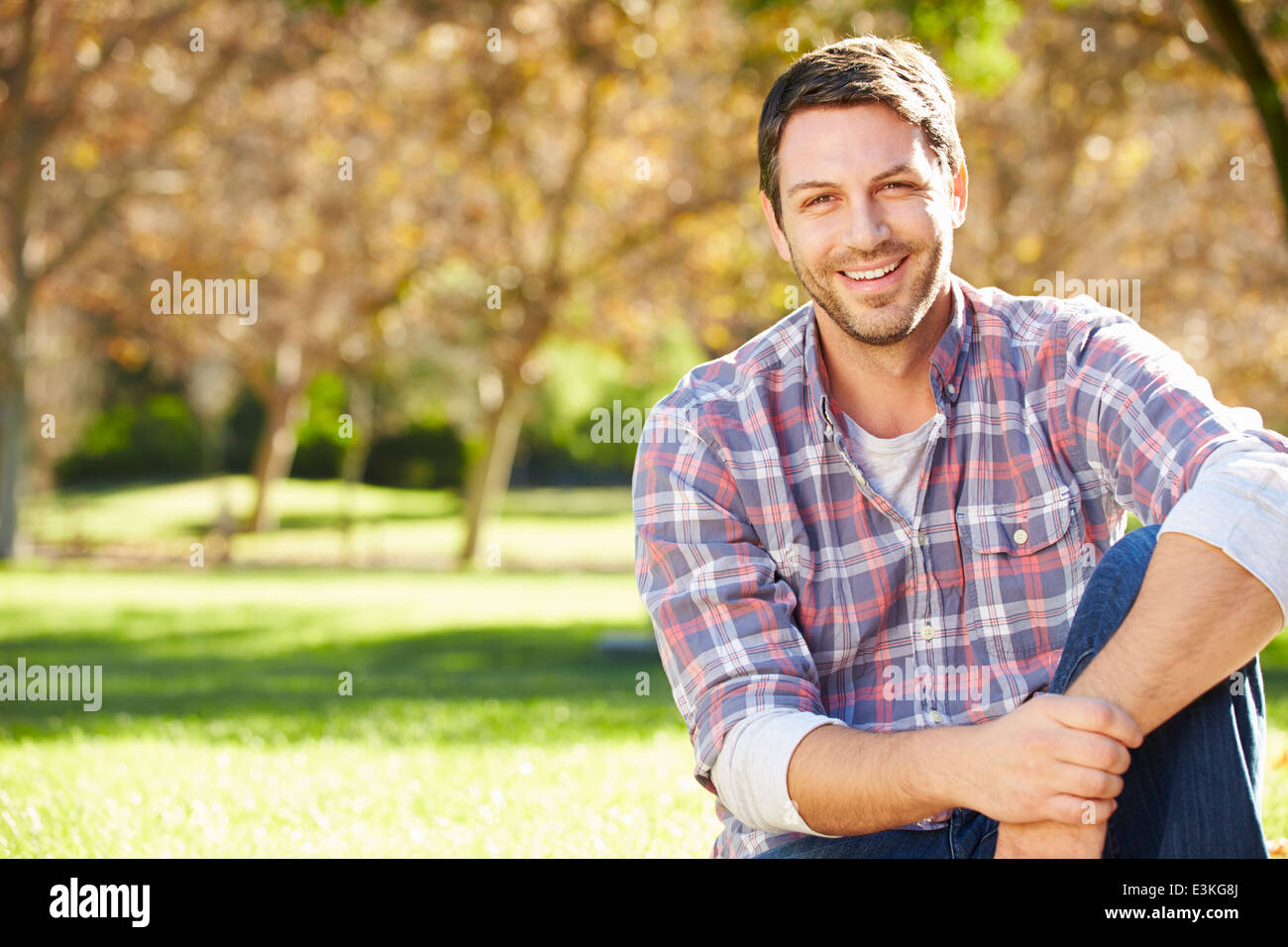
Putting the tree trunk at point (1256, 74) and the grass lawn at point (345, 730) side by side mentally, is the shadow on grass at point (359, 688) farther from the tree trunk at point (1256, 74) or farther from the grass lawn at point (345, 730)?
the tree trunk at point (1256, 74)

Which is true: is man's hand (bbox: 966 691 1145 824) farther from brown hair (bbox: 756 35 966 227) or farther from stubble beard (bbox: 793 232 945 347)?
brown hair (bbox: 756 35 966 227)

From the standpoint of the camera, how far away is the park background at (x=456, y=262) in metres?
5.86

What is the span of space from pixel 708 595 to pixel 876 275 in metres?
0.77

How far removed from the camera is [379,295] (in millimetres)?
22578

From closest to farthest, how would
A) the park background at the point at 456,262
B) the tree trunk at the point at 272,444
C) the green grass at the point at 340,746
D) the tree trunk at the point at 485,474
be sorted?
the green grass at the point at 340,746 < the park background at the point at 456,262 < the tree trunk at the point at 485,474 < the tree trunk at the point at 272,444

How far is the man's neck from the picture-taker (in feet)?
9.06

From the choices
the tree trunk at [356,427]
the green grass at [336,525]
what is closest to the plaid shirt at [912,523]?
the green grass at [336,525]

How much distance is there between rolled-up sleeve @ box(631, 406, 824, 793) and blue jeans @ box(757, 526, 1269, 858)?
275mm

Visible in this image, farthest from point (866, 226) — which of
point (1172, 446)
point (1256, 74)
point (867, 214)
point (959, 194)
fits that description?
point (1256, 74)

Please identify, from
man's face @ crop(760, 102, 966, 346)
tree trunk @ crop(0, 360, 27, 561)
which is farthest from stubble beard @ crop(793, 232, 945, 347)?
tree trunk @ crop(0, 360, 27, 561)

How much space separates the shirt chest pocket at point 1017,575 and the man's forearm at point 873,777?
0.43 m

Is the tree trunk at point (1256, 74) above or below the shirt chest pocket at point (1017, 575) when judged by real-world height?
above

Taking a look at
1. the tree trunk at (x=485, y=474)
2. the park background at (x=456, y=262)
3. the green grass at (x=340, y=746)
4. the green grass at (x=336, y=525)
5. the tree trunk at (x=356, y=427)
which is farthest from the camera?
the tree trunk at (x=356, y=427)

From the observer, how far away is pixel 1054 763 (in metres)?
2.06
